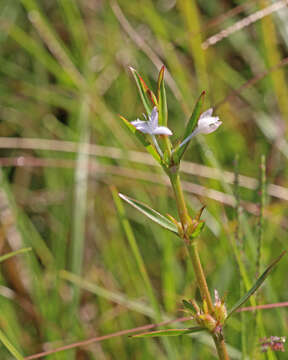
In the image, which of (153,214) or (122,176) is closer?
(153,214)

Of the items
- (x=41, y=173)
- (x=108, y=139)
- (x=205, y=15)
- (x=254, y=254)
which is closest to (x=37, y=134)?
(x=41, y=173)

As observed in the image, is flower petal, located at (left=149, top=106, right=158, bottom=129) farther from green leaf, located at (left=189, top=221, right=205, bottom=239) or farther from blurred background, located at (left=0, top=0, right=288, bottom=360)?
blurred background, located at (left=0, top=0, right=288, bottom=360)

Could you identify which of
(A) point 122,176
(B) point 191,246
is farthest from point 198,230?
(A) point 122,176

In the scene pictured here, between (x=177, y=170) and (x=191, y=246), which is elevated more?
(x=177, y=170)

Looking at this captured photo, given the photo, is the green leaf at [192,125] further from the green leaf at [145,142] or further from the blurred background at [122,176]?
the blurred background at [122,176]

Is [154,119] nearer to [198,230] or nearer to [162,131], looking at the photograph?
[162,131]

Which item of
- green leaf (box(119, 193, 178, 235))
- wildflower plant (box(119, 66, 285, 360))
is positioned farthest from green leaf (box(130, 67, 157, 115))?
green leaf (box(119, 193, 178, 235))

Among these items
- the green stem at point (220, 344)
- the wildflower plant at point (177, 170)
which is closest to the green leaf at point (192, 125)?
the wildflower plant at point (177, 170)
